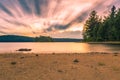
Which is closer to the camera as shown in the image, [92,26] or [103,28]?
[103,28]

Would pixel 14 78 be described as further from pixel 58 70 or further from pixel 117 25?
pixel 117 25

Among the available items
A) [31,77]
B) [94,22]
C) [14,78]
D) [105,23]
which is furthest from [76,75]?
[94,22]

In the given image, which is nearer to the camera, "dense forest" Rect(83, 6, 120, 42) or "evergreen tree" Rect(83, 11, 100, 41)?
"dense forest" Rect(83, 6, 120, 42)

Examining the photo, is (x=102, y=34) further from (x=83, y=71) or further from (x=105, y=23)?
(x=83, y=71)

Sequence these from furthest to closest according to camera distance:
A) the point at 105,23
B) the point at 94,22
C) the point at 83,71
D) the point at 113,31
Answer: the point at 94,22
the point at 105,23
the point at 113,31
the point at 83,71

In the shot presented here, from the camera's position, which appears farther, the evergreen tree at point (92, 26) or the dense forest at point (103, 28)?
the evergreen tree at point (92, 26)

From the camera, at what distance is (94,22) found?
160 metres

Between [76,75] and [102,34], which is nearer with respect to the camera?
[76,75]

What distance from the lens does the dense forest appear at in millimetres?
131125

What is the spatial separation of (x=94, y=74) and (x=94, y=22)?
5680 inches

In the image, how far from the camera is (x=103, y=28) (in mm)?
141250

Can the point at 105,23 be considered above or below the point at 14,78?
above

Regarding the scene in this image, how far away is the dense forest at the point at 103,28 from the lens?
131125 millimetres

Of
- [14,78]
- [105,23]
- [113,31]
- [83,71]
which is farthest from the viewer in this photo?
[105,23]
